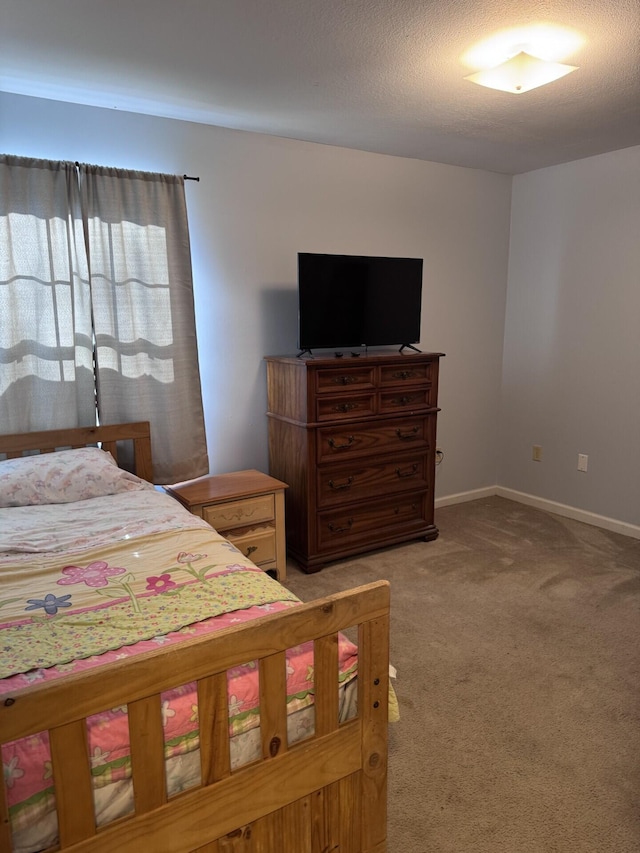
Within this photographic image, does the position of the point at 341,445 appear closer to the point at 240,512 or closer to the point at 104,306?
the point at 240,512

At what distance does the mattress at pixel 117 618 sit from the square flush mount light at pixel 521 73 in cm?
202

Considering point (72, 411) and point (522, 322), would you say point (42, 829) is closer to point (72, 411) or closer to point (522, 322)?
point (72, 411)

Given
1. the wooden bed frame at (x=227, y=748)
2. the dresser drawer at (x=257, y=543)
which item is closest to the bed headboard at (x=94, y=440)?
the dresser drawer at (x=257, y=543)

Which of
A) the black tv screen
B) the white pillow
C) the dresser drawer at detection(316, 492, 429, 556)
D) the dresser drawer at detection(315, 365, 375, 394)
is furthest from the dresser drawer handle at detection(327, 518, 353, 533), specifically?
the white pillow

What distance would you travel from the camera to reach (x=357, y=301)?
3.30 metres

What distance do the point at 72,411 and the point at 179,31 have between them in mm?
1655

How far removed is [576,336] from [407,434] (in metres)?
1.45

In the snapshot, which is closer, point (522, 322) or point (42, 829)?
point (42, 829)

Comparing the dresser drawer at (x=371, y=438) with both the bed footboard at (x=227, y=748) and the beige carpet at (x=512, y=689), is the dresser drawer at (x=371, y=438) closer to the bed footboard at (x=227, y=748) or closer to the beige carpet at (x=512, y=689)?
the beige carpet at (x=512, y=689)

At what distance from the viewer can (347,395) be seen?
3.18 m

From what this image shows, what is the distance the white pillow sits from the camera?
7.77 feet

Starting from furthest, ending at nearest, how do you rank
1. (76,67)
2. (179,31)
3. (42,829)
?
(76,67), (179,31), (42,829)

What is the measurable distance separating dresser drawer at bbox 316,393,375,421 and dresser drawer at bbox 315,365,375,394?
5 centimetres

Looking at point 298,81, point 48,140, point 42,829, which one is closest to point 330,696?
point 42,829
